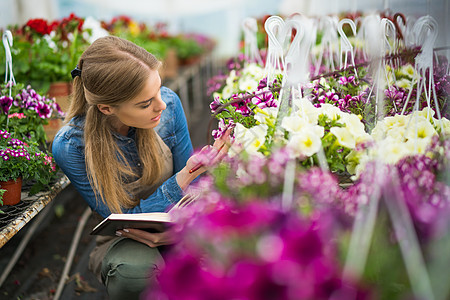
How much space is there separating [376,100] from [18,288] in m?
1.82

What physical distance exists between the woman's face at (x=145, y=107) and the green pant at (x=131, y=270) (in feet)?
1.36

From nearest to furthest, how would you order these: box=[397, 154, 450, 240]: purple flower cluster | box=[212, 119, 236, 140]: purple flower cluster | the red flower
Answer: box=[397, 154, 450, 240]: purple flower cluster < box=[212, 119, 236, 140]: purple flower cluster < the red flower

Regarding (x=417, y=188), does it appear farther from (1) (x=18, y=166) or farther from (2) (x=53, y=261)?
(2) (x=53, y=261)

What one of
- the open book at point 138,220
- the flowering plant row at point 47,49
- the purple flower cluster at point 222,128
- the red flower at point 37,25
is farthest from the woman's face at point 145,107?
the red flower at point 37,25

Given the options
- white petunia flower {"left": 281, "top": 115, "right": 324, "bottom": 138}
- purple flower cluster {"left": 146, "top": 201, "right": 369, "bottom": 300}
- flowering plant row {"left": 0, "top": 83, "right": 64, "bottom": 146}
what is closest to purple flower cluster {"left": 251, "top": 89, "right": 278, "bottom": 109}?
white petunia flower {"left": 281, "top": 115, "right": 324, "bottom": 138}

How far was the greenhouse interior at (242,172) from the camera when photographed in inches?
22.7

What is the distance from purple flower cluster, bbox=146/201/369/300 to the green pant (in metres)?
0.70

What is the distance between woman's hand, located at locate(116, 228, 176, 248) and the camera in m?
1.28

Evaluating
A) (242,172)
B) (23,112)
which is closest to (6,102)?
(23,112)

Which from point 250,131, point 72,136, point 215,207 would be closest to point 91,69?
point 72,136

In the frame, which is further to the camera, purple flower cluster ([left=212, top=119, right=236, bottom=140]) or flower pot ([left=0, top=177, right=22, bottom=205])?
flower pot ([left=0, top=177, right=22, bottom=205])

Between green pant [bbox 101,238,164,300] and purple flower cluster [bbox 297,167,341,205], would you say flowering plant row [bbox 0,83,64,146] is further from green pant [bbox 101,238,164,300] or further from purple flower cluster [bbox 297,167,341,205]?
purple flower cluster [bbox 297,167,341,205]

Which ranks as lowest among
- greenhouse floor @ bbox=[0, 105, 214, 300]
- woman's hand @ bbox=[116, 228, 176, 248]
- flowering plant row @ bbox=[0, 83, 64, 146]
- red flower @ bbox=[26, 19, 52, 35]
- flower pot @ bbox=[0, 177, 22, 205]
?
greenhouse floor @ bbox=[0, 105, 214, 300]

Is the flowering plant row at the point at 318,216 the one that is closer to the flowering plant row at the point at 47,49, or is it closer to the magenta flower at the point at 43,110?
the magenta flower at the point at 43,110
